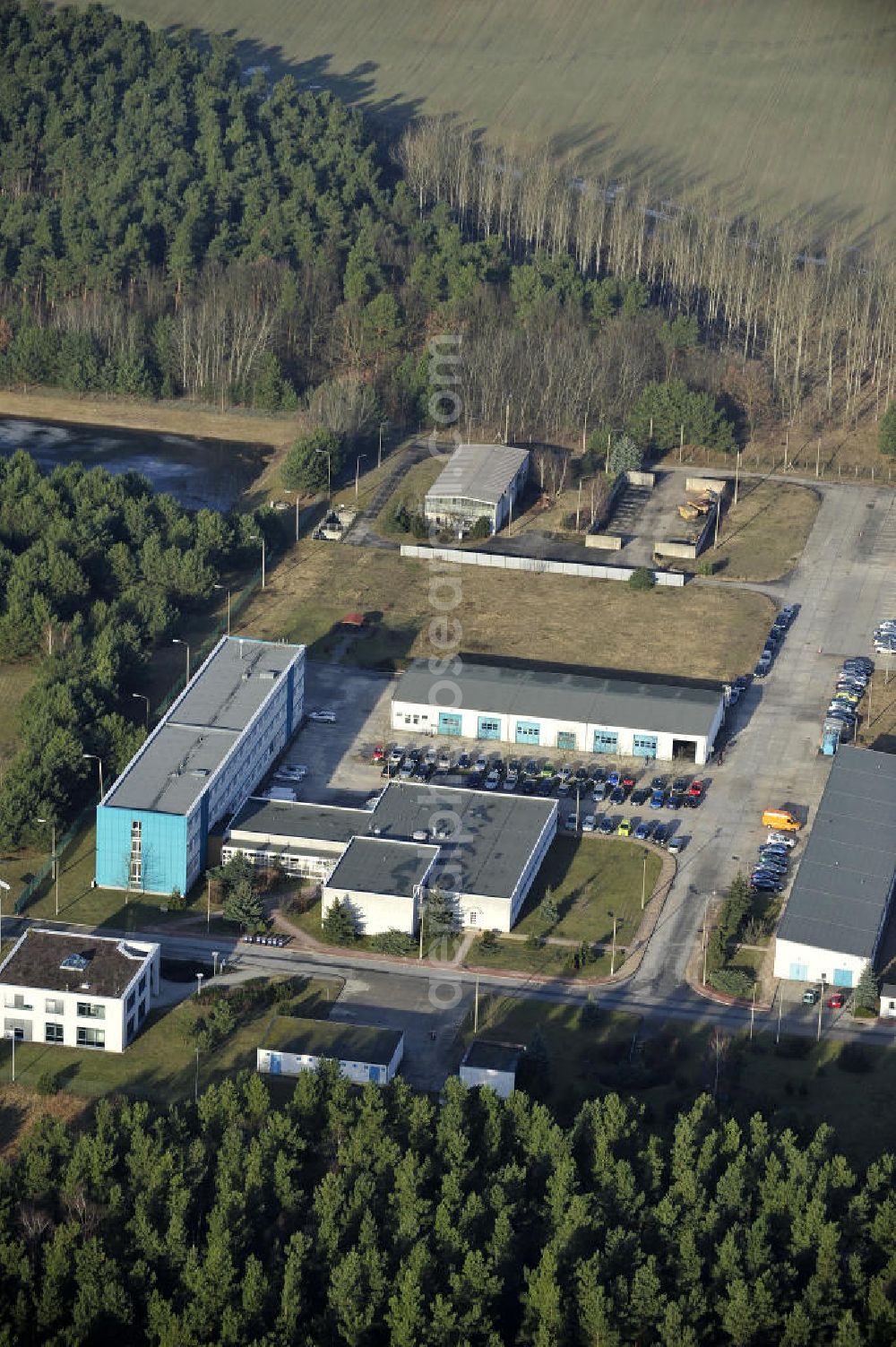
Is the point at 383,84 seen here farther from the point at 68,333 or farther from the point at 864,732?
the point at 864,732

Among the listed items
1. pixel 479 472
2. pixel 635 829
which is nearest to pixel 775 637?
pixel 635 829

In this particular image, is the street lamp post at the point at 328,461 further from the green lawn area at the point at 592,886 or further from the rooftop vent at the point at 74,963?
the rooftop vent at the point at 74,963

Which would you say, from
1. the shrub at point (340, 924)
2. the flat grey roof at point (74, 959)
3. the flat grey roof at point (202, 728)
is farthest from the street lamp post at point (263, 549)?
the flat grey roof at point (74, 959)

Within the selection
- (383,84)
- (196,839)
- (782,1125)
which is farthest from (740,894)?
(383,84)

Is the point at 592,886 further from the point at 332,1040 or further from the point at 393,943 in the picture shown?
the point at 332,1040

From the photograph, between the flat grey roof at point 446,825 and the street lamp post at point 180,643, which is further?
the street lamp post at point 180,643
